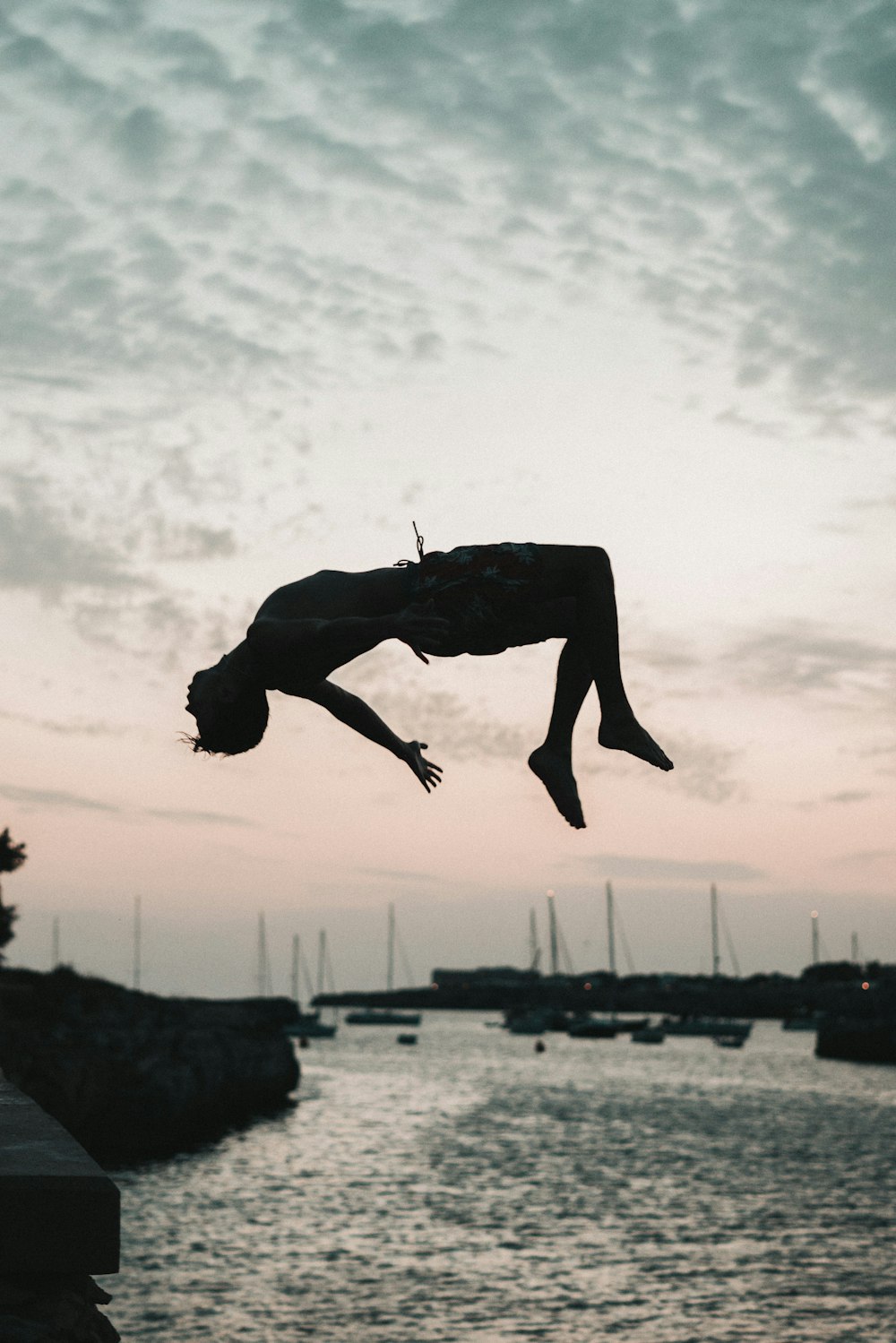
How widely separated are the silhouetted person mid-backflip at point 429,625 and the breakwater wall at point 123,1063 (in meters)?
54.3

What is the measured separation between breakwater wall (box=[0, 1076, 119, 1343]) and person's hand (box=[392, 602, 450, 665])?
2523mm

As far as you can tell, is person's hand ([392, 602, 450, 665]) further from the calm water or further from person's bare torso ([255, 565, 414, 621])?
the calm water

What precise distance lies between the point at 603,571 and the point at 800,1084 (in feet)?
493

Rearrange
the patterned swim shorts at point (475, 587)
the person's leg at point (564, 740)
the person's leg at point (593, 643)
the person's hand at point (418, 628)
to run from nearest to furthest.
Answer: the person's hand at point (418, 628) < the patterned swim shorts at point (475, 587) < the person's leg at point (593, 643) < the person's leg at point (564, 740)

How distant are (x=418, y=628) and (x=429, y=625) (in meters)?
0.05

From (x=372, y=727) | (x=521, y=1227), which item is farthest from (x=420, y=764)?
(x=521, y=1227)

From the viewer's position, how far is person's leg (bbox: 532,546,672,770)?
6387 millimetres

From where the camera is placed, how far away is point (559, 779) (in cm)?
707

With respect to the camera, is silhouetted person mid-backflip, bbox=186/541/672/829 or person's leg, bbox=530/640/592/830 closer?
silhouetted person mid-backflip, bbox=186/541/672/829

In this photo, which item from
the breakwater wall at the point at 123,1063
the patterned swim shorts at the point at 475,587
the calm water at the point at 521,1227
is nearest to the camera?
the patterned swim shorts at the point at 475,587

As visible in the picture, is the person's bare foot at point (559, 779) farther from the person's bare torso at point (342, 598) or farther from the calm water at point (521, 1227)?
the calm water at point (521, 1227)

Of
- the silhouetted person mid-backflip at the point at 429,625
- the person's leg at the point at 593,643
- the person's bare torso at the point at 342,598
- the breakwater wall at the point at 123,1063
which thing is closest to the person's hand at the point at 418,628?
the silhouetted person mid-backflip at the point at 429,625

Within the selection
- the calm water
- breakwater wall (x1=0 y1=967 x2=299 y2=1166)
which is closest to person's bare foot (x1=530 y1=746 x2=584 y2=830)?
the calm water

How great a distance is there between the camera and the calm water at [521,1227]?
46.8 metres
